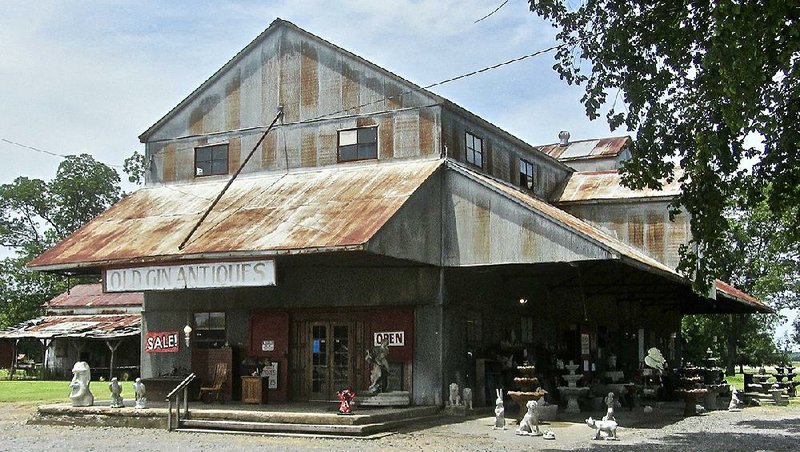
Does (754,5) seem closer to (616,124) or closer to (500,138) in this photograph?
(616,124)

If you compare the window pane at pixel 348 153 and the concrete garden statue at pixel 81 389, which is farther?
the window pane at pixel 348 153

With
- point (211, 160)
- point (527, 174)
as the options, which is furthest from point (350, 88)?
point (527, 174)

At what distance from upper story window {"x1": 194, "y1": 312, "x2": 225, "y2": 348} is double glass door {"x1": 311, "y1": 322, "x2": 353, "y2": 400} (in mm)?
2490

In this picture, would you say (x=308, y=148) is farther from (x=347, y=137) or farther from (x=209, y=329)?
(x=209, y=329)

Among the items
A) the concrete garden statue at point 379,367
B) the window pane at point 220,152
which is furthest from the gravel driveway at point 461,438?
the window pane at point 220,152

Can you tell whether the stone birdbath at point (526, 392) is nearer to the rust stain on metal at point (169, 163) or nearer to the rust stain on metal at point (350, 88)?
the rust stain on metal at point (350, 88)

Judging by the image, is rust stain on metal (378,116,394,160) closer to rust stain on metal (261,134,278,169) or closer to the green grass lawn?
rust stain on metal (261,134,278,169)

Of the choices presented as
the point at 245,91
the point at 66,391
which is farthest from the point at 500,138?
the point at 66,391

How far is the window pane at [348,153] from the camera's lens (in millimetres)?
21828

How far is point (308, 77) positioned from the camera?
878 inches

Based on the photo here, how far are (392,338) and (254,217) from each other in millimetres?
4024

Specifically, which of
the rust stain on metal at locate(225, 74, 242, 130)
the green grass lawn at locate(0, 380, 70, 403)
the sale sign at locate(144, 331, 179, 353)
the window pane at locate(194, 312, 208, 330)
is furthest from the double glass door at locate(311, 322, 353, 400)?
the green grass lawn at locate(0, 380, 70, 403)

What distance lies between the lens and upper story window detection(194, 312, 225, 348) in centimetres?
2202

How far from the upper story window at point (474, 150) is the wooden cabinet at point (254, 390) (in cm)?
729
